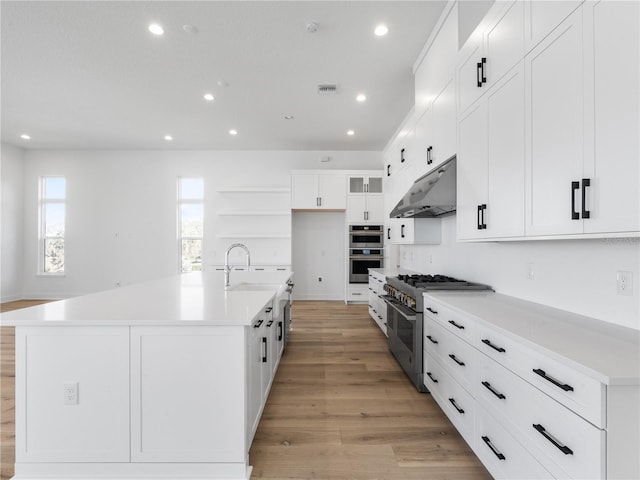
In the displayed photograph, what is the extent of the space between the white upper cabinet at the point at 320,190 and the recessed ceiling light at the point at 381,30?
3.51m

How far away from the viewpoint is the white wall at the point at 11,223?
6418mm

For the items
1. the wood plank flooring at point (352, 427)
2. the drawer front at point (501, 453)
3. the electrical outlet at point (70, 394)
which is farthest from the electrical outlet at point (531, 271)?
the electrical outlet at point (70, 394)

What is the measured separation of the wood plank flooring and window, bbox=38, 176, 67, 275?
21.2 ft

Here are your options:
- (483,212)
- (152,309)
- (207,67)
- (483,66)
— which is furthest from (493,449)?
(207,67)

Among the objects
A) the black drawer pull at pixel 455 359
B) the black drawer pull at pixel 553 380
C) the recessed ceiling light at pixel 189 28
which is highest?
the recessed ceiling light at pixel 189 28

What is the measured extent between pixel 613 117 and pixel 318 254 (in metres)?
5.94

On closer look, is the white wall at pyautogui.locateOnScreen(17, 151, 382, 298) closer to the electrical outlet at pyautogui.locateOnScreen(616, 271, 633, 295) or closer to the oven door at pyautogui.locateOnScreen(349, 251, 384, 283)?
the oven door at pyautogui.locateOnScreen(349, 251, 384, 283)

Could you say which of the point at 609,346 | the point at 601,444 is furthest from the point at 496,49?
the point at 601,444

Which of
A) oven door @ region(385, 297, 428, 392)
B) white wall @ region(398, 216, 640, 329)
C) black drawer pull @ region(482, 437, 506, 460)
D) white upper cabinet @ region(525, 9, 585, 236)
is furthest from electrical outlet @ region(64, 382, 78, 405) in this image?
white wall @ region(398, 216, 640, 329)

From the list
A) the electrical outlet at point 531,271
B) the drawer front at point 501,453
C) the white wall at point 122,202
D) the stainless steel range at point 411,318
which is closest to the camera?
the drawer front at point 501,453

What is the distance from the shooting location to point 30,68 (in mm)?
3639

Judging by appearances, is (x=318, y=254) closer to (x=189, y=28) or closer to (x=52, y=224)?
(x=189, y=28)

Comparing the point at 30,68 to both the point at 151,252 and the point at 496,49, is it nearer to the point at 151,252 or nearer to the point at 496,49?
the point at 151,252

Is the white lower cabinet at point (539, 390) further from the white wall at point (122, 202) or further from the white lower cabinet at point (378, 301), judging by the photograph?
the white wall at point (122, 202)
